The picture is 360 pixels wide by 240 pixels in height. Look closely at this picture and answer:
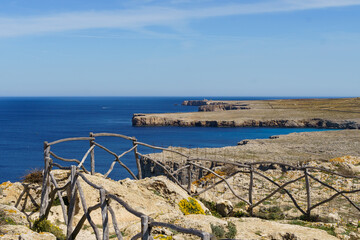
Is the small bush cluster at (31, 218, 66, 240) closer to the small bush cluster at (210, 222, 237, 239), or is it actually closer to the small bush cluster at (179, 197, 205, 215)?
the small bush cluster at (210, 222, 237, 239)

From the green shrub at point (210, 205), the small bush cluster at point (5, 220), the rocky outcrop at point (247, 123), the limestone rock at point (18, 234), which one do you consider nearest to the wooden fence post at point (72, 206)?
the limestone rock at point (18, 234)

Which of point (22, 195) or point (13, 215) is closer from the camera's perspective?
point (13, 215)

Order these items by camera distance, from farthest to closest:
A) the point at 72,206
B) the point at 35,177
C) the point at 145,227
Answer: the point at 35,177 < the point at 72,206 < the point at 145,227

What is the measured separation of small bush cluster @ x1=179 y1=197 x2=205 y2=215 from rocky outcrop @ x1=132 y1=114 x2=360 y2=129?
8524 centimetres

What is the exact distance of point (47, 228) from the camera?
8.62 meters

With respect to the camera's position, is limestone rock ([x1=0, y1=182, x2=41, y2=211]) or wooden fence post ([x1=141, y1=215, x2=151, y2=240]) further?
limestone rock ([x1=0, y1=182, x2=41, y2=211])

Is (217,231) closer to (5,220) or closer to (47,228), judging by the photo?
(47,228)

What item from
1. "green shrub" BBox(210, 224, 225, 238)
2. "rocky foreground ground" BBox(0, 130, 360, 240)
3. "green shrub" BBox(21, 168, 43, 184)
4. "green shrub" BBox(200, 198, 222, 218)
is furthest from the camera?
"green shrub" BBox(200, 198, 222, 218)

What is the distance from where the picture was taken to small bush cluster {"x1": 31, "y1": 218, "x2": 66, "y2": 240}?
8.59 m

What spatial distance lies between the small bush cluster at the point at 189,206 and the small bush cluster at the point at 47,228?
3.67 m

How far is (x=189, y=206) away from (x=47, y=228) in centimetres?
422

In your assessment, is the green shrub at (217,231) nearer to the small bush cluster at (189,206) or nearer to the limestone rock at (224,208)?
the small bush cluster at (189,206)

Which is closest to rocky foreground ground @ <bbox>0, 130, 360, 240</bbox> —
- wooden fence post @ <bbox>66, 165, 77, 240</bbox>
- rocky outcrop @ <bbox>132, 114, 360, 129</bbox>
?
wooden fence post @ <bbox>66, 165, 77, 240</bbox>

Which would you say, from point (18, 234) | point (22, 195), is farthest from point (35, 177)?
point (18, 234)
